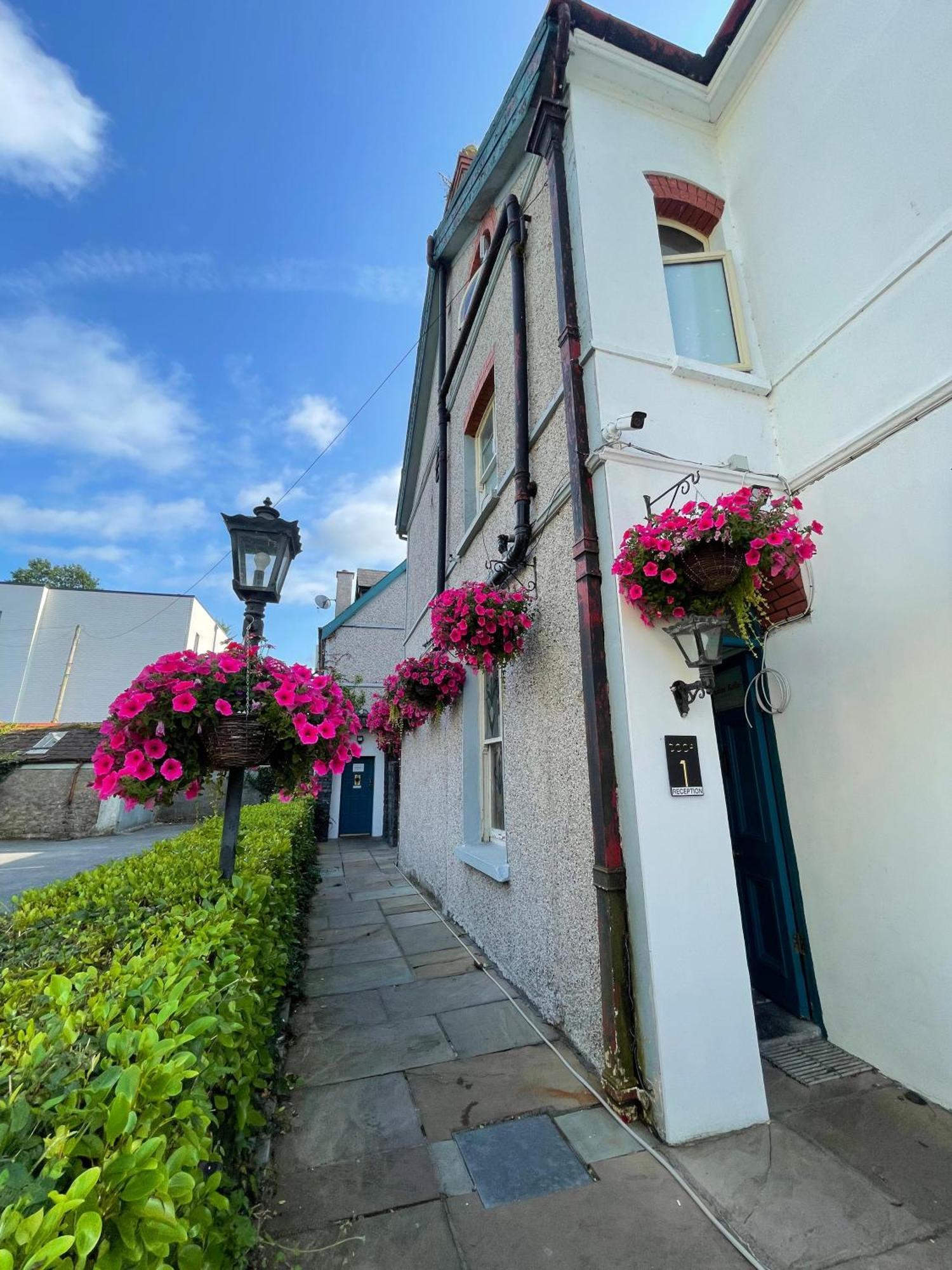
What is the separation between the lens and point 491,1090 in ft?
8.75

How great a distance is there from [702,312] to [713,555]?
261 centimetres

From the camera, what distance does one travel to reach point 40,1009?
1.51m

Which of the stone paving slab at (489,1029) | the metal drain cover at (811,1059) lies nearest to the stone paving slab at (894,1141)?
the metal drain cover at (811,1059)

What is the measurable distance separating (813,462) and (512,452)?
7.39 feet

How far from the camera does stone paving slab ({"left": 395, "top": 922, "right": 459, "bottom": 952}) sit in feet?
15.8

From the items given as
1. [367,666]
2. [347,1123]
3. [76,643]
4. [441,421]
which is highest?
[76,643]

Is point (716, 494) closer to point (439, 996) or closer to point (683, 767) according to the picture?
point (683, 767)

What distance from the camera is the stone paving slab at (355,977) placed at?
398 cm

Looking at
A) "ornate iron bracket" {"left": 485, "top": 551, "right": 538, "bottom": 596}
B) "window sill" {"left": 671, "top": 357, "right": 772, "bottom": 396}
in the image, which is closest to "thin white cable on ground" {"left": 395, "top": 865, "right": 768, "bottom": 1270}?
"ornate iron bracket" {"left": 485, "top": 551, "right": 538, "bottom": 596}

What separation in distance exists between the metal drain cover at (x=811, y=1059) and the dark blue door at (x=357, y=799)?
39.3ft

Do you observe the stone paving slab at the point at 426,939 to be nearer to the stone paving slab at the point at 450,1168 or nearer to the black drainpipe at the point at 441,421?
the stone paving slab at the point at 450,1168

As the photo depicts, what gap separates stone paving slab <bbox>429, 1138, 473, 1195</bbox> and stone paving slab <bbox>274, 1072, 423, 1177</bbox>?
11 centimetres

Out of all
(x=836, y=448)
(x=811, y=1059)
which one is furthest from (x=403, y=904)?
(x=836, y=448)

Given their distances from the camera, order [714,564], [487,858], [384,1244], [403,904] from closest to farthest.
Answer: [384,1244], [714,564], [487,858], [403,904]
